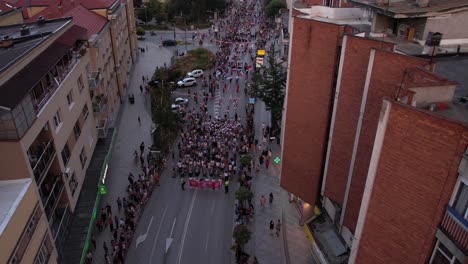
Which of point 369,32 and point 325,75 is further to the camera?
Answer: point 369,32

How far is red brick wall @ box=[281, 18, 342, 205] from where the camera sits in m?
18.6

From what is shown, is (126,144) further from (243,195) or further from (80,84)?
(243,195)

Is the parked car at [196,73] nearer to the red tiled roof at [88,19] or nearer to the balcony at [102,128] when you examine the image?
the red tiled roof at [88,19]

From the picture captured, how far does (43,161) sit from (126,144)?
17122mm

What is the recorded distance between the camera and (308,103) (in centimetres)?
2030

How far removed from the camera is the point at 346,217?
58.2 ft

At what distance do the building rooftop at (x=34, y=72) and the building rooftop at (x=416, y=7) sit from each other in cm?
1661

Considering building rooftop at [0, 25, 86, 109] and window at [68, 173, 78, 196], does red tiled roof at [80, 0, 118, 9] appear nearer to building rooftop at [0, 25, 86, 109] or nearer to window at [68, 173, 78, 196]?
building rooftop at [0, 25, 86, 109]

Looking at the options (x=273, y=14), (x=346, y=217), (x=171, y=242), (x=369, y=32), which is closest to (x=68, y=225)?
(x=171, y=242)

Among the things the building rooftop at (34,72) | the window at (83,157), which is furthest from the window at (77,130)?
the building rooftop at (34,72)

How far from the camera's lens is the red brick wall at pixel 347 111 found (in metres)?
16.2

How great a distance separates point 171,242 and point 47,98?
11.0 m

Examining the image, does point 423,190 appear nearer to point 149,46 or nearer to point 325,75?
point 325,75

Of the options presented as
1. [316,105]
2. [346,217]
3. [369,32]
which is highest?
[369,32]
